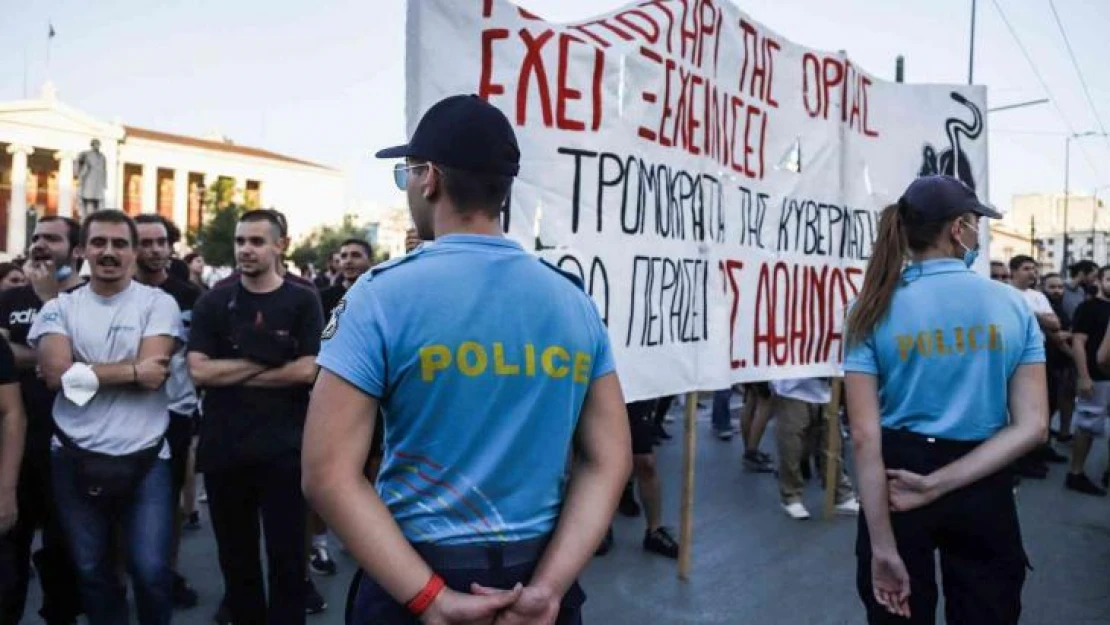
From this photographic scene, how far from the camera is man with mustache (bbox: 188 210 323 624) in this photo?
3.57 metres

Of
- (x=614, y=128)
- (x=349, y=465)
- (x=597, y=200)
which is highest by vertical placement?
(x=614, y=128)

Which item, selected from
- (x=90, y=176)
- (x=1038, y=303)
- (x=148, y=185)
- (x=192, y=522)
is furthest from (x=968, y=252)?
(x=148, y=185)

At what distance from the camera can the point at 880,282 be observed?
99.8 inches

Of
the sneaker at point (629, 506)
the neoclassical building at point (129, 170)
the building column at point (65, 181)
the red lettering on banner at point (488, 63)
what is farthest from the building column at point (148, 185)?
the red lettering on banner at point (488, 63)

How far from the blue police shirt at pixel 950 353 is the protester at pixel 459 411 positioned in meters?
1.07

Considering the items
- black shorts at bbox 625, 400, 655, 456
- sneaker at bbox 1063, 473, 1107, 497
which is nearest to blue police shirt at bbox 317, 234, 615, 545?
black shorts at bbox 625, 400, 655, 456

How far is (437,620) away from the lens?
5.10ft

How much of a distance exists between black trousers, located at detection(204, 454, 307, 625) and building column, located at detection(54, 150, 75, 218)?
65472 mm

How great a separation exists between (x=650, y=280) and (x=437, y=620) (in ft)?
9.63

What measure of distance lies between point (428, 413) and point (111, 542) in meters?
2.36

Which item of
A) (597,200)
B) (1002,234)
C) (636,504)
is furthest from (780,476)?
(1002,234)

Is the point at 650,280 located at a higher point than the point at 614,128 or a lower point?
lower

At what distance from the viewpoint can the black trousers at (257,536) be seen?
355 cm

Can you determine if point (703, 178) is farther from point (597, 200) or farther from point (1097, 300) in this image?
point (1097, 300)
